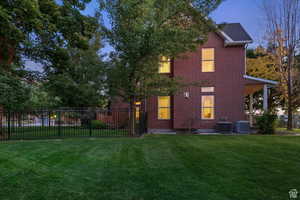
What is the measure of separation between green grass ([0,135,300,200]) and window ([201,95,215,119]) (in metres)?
6.23

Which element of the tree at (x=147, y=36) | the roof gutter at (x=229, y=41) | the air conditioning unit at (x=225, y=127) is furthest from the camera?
the roof gutter at (x=229, y=41)

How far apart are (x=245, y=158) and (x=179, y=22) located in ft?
21.9

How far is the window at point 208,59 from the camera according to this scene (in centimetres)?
1160

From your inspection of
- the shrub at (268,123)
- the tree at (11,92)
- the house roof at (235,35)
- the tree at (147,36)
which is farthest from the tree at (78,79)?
the shrub at (268,123)

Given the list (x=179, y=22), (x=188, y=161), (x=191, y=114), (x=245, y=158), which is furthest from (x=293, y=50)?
(x=188, y=161)

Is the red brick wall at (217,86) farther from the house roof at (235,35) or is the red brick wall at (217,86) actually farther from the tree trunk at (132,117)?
the tree trunk at (132,117)

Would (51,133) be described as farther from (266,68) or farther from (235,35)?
(266,68)

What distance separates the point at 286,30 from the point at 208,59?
20.6ft

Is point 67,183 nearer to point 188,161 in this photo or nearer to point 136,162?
point 136,162

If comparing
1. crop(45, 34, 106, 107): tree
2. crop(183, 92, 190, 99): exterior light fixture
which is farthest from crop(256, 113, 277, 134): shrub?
crop(45, 34, 106, 107): tree

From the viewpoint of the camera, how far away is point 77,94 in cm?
1377

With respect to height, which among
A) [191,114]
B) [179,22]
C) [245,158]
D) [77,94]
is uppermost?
[179,22]

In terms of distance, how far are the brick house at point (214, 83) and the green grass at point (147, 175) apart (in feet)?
20.1

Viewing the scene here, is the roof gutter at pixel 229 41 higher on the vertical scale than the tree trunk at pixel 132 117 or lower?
higher
